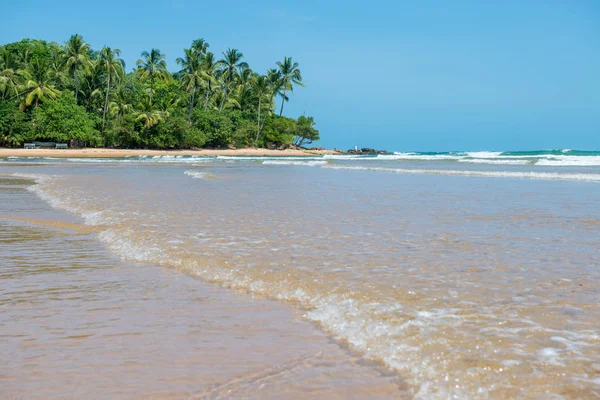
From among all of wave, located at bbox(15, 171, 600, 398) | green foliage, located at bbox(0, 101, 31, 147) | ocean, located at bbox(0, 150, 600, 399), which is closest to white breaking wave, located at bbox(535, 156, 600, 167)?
ocean, located at bbox(0, 150, 600, 399)

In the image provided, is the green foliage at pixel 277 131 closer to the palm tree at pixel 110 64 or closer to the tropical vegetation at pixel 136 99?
the tropical vegetation at pixel 136 99

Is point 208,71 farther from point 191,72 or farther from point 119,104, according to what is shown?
point 119,104

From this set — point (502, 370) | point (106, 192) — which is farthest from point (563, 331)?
point (106, 192)

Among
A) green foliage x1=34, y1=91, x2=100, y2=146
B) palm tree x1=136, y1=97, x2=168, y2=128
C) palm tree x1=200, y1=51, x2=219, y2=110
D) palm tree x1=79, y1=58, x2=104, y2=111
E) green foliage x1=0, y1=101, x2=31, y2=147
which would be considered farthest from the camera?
palm tree x1=200, y1=51, x2=219, y2=110

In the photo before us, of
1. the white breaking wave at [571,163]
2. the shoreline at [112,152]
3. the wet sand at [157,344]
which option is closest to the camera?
the wet sand at [157,344]

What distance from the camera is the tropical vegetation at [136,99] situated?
176ft

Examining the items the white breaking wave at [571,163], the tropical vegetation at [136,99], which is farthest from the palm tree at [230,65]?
the white breaking wave at [571,163]

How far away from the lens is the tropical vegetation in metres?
53.7

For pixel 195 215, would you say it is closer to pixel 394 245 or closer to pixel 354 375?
pixel 394 245

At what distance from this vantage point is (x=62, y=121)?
53.6 meters

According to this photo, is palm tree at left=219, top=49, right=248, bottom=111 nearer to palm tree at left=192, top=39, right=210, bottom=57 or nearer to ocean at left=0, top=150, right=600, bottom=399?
palm tree at left=192, top=39, right=210, bottom=57

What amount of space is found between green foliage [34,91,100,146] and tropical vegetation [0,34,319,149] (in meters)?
0.10

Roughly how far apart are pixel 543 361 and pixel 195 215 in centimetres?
603

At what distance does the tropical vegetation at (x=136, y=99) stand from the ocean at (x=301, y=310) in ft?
170
